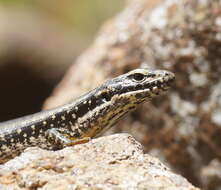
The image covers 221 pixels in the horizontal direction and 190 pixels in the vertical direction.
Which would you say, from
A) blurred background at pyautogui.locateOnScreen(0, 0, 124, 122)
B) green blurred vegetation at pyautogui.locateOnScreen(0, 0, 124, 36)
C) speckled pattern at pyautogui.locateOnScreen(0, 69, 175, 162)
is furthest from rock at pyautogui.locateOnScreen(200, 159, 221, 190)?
green blurred vegetation at pyautogui.locateOnScreen(0, 0, 124, 36)

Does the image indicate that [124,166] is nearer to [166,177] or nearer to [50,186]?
[166,177]

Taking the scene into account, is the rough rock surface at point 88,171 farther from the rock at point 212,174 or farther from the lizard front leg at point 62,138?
the rock at point 212,174

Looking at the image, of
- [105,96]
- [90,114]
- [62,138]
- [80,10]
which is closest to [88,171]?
[62,138]

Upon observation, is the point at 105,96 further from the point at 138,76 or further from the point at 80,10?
the point at 80,10

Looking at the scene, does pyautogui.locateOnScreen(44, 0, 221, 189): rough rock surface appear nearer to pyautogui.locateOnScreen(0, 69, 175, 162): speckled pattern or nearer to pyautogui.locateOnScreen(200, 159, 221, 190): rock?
pyautogui.locateOnScreen(200, 159, 221, 190): rock

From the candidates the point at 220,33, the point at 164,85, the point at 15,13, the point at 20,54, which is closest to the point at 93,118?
the point at 164,85

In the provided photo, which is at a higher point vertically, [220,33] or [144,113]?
[220,33]
